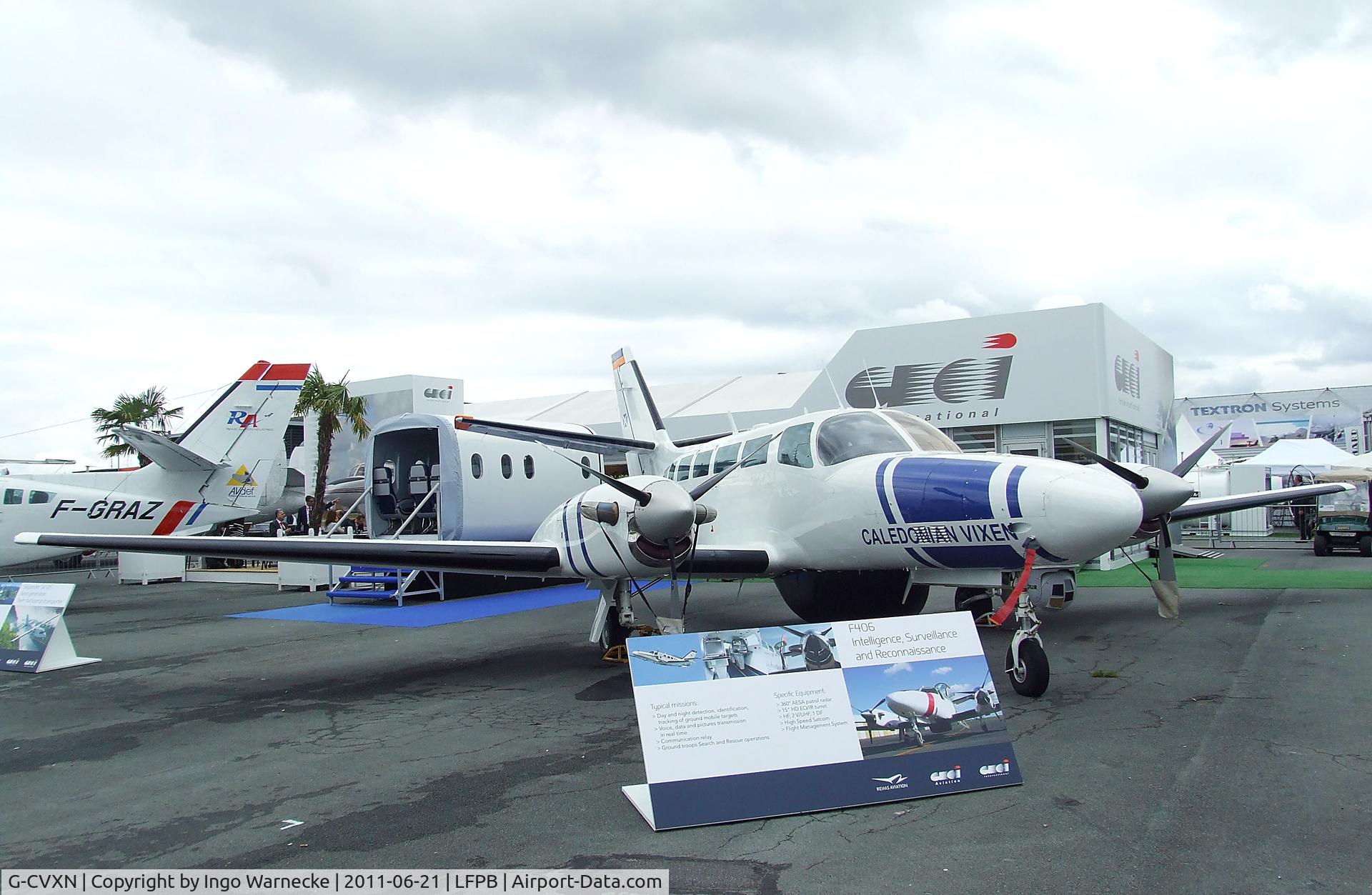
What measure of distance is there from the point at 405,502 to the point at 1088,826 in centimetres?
1702

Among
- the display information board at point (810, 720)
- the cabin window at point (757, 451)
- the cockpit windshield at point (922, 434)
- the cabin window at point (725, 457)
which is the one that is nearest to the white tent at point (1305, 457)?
the cockpit windshield at point (922, 434)

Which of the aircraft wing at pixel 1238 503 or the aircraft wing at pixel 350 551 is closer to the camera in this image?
the aircraft wing at pixel 350 551

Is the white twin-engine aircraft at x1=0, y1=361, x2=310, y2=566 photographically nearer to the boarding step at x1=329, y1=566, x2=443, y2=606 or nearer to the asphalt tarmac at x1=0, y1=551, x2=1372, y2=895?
the boarding step at x1=329, y1=566, x2=443, y2=606

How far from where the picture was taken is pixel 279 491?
22.2 meters

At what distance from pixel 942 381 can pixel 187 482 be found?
1902 cm

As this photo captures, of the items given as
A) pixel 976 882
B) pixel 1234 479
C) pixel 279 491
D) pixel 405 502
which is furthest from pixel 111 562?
pixel 1234 479

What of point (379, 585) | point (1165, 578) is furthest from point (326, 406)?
point (1165, 578)

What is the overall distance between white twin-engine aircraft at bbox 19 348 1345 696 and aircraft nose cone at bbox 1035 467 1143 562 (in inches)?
0.5

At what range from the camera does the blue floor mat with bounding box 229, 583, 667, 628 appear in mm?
14898

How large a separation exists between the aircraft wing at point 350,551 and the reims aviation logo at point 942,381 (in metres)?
12.5

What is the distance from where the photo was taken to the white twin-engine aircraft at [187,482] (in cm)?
1897

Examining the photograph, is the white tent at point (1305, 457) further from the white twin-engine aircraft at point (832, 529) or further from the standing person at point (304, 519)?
the standing person at point (304, 519)

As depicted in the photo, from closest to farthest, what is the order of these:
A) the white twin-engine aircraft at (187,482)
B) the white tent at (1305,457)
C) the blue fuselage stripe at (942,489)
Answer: the blue fuselage stripe at (942,489) < the white twin-engine aircraft at (187,482) < the white tent at (1305,457)

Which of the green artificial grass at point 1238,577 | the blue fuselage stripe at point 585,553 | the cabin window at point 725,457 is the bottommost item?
the green artificial grass at point 1238,577
